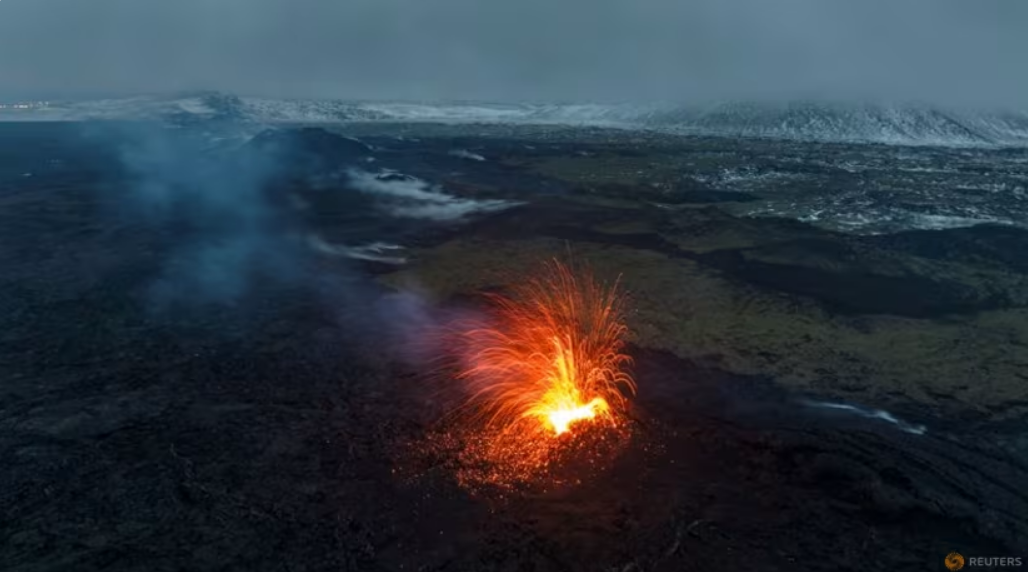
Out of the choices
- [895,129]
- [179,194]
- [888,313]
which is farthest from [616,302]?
[895,129]

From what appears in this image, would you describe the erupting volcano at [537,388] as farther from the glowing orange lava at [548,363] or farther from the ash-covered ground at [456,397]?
the ash-covered ground at [456,397]

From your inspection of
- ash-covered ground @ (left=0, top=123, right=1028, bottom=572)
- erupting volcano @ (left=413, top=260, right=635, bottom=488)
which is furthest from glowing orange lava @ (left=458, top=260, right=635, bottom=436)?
ash-covered ground @ (left=0, top=123, right=1028, bottom=572)

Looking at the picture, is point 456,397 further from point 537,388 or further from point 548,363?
point 548,363

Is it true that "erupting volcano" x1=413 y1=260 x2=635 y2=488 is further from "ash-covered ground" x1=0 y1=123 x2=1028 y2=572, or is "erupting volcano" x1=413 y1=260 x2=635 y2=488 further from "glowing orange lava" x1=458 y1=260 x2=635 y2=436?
"ash-covered ground" x1=0 y1=123 x2=1028 y2=572

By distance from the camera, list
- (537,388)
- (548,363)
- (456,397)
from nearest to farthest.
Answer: (456,397) → (537,388) → (548,363)

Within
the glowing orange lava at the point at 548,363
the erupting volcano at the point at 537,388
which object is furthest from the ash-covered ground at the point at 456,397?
the glowing orange lava at the point at 548,363

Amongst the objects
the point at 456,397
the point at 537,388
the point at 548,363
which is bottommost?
the point at 456,397

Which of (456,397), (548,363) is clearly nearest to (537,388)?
(548,363)

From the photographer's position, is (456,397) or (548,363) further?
(548,363)

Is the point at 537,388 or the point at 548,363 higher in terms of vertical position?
the point at 548,363
